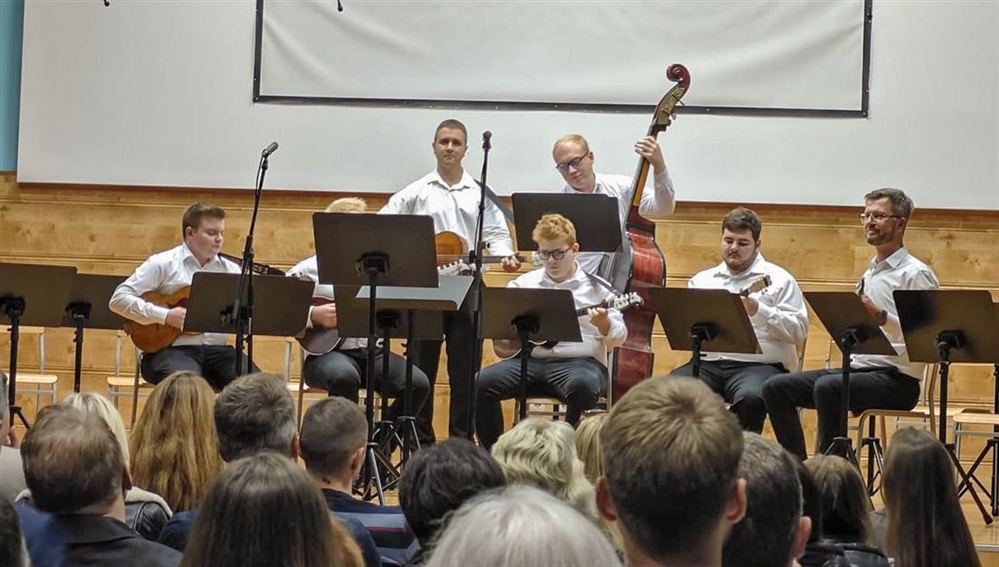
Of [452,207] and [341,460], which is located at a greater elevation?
[452,207]

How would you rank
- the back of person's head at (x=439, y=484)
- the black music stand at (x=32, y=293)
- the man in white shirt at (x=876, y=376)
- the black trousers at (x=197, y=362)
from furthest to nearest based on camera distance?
the black trousers at (x=197, y=362), the man in white shirt at (x=876, y=376), the black music stand at (x=32, y=293), the back of person's head at (x=439, y=484)

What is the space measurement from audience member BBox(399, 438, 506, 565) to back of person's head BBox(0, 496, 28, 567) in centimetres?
113

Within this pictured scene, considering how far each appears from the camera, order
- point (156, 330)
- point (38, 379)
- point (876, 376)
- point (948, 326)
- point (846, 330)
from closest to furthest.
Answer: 1. point (948, 326)
2. point (846, 330)
3. point (876, 376)
4. point (156, 330)
5. point (38, 379)

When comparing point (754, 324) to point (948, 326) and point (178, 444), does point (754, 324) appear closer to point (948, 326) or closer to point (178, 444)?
point (948, 326)

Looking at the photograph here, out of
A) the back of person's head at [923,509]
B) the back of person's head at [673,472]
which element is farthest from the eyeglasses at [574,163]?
the back of person's head at [673,472]

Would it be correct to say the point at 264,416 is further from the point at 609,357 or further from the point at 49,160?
the point at 49,160

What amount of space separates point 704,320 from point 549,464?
9.23 feet

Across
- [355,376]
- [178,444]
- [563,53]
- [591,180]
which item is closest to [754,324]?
[591,180]

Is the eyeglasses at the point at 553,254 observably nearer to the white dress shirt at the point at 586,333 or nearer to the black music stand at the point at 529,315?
the white dress shirt at the point at 586,333

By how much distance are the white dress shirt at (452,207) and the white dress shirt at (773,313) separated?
3.90 ft

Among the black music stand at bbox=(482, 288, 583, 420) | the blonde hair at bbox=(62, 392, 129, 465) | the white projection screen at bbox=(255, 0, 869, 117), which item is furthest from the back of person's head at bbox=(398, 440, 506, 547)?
the white projection screen at bbox=(255, 0, 869, 117)

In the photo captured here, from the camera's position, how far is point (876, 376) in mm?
6461

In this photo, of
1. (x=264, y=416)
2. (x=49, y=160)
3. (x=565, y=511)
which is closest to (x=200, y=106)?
(x=49, y=160)

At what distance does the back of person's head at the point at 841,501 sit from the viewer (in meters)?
3.10
